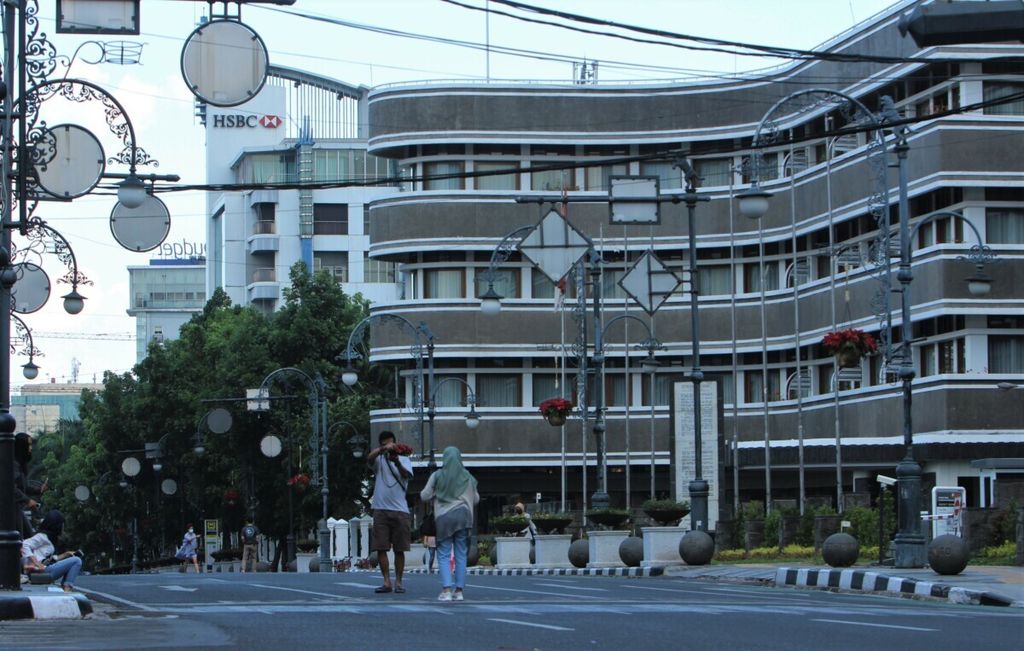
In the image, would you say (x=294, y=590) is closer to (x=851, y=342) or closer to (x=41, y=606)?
(x=41, y=606)

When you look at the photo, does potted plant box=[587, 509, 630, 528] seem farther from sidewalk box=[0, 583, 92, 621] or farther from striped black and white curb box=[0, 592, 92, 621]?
striped black and white curb box=[0, 592, 92, 621]

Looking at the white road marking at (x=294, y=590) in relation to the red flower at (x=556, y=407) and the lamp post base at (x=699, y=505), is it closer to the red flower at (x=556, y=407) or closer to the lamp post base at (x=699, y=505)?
the lamp post base at (x=699, y=505)

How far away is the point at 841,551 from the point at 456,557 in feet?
30.5

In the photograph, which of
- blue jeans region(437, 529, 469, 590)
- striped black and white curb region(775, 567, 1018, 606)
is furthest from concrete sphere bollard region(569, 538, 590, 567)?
blue jeans region(437, 529, 469, 590)

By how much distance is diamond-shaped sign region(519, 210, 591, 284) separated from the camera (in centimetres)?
4288

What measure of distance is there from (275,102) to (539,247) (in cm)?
9844

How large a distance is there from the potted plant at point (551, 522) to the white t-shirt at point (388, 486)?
958 inches

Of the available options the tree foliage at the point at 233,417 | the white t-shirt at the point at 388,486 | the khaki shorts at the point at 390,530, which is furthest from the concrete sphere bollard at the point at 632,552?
the tree foliage at the point at 233,417

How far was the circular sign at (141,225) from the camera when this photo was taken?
25.8 meters

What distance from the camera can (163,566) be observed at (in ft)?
336

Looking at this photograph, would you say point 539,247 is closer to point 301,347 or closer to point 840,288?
point 840,288

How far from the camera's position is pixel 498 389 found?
2852 inches

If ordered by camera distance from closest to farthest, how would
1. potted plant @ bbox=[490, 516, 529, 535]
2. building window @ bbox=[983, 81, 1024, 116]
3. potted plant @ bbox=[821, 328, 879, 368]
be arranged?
potted plant @ bbox=[821, 328, 879, 368], potted plant @ bbox=[490, 516, 529, 535], building window @ bbox=[983, 81, 1024, 116]

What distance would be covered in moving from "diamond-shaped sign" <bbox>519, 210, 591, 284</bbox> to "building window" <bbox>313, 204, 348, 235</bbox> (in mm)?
81734
